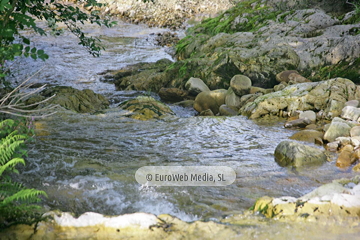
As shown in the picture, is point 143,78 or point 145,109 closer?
point 145,109

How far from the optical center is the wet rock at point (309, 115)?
7.21m

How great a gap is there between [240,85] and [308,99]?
202 centimetres

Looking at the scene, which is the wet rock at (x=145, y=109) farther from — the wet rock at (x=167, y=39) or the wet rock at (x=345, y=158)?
the wet rock at (x=167, y=39)

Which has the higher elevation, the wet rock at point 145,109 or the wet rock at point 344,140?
the wet rock at point 344,140

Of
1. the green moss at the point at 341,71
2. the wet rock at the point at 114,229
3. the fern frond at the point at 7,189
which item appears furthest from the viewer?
the green moss at the point at 341,71

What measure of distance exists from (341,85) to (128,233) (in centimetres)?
654

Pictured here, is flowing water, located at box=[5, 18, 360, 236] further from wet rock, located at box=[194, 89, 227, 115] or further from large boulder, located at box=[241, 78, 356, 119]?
wet rock, located at box=[194, 89, 227, 115]

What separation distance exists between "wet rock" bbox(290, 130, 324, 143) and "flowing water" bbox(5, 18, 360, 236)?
0.30 meters

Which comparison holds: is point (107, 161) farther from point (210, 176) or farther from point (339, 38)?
point (339, 38)

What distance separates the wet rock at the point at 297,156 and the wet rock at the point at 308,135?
0.92 metres

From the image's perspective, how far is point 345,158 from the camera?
506 cm

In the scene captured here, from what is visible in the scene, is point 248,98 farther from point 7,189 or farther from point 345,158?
point 7,189

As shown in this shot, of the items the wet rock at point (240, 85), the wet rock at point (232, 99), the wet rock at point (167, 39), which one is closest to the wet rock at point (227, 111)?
the wet rock at point (232, 99)

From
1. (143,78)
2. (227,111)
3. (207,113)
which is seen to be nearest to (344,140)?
(227,111)
